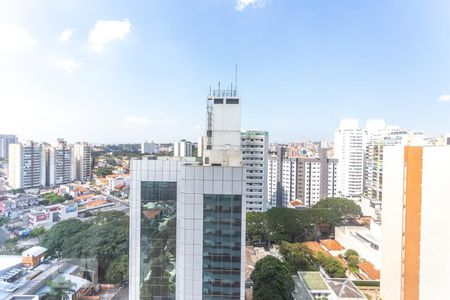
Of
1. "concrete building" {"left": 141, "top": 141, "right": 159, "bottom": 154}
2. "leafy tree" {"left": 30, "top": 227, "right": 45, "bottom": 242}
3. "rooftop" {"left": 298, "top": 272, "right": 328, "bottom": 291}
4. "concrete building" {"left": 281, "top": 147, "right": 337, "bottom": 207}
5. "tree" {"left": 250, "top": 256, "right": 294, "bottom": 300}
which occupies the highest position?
"concrete building" {"left": 141, "top": 141, "right": 159, "bottom": 154}

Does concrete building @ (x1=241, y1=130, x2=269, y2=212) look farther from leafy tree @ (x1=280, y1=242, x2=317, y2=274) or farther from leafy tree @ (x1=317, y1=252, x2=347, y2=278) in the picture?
leafy tree @ (x1=317, y1=252, x2=347, y2=278)

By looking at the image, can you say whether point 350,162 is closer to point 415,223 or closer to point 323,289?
point 323,289

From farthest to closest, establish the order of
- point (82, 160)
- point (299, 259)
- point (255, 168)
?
point (82, 160) < point (255, 168) < point (299, 259)

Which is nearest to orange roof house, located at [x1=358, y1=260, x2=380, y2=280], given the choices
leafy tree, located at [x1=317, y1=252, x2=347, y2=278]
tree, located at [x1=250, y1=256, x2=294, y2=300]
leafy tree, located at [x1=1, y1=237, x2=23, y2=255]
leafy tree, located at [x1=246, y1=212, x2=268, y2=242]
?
leafy tree, located at [x1=317, y1=252, x2=347, y2=278]

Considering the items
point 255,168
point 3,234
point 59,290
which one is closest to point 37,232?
point 3,234

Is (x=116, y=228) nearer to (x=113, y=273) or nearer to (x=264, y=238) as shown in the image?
(x=113, y=273)

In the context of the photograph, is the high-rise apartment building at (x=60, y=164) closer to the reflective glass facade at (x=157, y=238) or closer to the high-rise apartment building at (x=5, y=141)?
the high-rise apartment building at (x=5, y=141)
